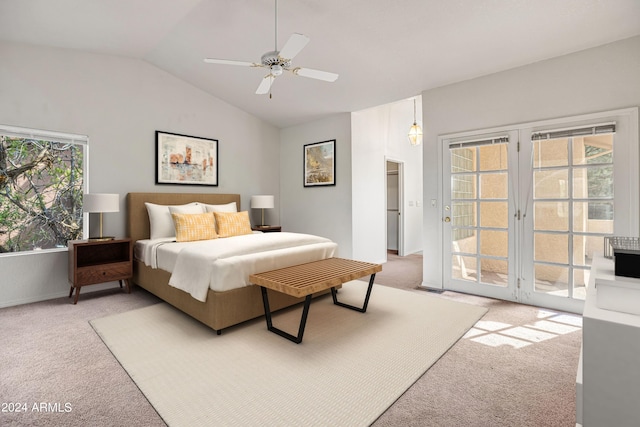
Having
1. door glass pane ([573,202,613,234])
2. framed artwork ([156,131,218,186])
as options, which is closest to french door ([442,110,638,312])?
door glass pane ([573,202,613,234])

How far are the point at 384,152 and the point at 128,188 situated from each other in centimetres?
418

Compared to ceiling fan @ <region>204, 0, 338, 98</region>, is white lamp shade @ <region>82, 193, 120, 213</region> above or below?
below

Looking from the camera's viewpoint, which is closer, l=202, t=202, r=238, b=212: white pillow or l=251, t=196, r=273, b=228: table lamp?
l=202, t=202, r=238, b=212: white pillow

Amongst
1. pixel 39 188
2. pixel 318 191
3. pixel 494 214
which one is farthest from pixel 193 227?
pixel 494 214

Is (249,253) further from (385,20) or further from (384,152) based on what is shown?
(384,152)

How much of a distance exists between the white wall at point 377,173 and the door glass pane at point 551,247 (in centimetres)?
245

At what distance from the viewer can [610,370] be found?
767 millimetres

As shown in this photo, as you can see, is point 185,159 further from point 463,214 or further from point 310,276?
point 463,214

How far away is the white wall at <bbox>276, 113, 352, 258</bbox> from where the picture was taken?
16.5ft

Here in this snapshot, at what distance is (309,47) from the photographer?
344cm

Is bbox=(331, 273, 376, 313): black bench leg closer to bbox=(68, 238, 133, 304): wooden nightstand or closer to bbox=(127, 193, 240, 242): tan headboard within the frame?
bbox=(68, 238, 133, 304): wooden nightstand

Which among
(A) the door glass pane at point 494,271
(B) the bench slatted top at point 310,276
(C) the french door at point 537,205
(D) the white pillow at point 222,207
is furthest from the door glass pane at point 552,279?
(D) the white pillow at point 222,207

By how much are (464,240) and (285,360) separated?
2.65 metres

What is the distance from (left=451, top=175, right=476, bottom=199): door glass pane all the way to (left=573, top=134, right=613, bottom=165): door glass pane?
3.14ft
